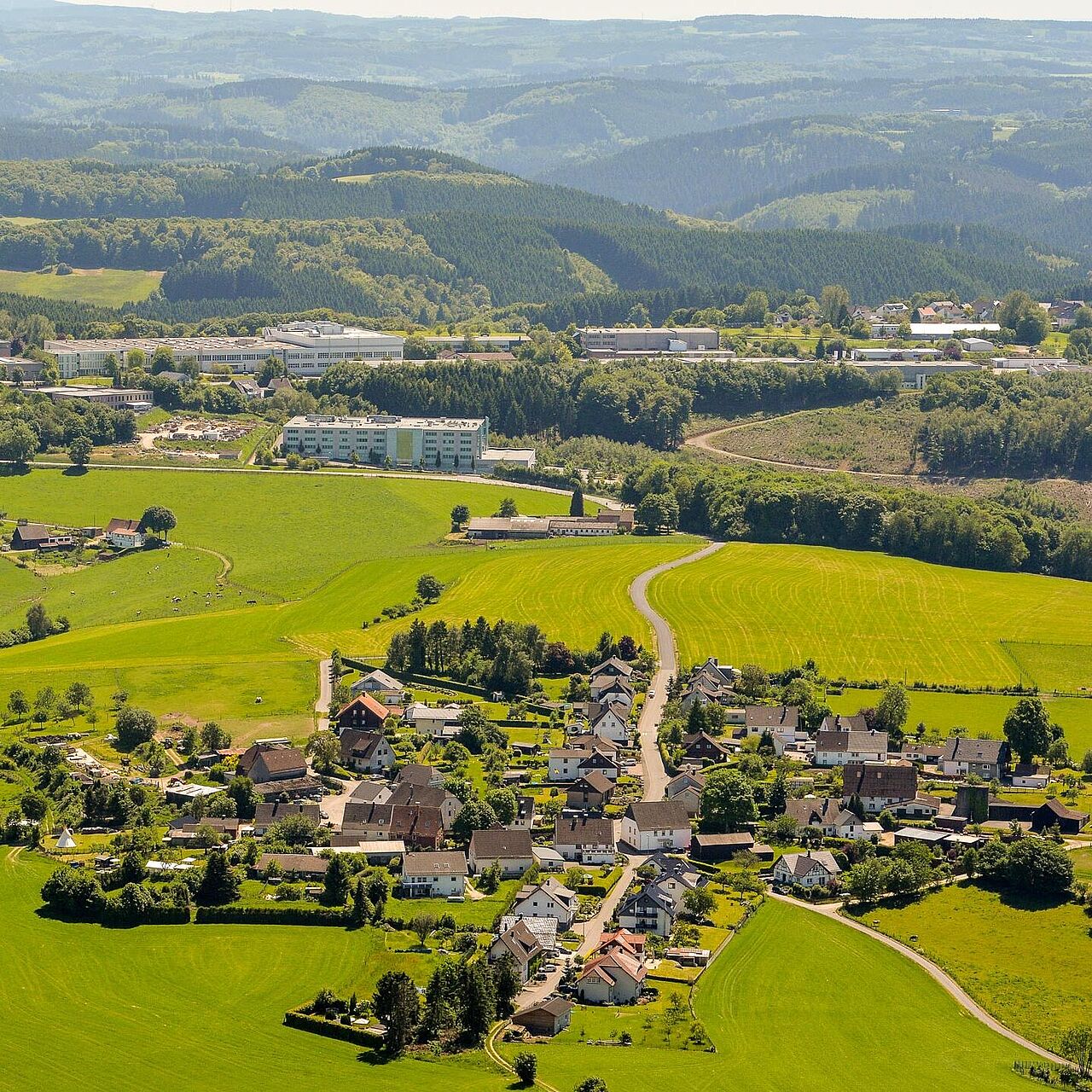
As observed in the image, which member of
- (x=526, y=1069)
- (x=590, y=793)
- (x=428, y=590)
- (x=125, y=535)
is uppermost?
(x=526, y=1069)

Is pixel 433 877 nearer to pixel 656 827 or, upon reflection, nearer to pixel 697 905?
pixel 697 905

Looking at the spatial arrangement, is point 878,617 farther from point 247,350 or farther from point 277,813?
point 247,350

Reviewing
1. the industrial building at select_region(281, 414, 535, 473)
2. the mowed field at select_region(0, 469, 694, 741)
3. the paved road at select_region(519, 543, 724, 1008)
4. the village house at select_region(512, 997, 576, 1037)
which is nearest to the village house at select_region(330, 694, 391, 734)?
the mowed field at select_region(0, 469, 694, 741)

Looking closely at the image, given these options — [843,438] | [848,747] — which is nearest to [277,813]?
[848,747]

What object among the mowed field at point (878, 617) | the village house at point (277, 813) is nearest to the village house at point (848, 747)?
the mowed field at point (878, 617)

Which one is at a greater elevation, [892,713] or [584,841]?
[892,713]

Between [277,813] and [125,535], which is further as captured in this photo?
[125,535]

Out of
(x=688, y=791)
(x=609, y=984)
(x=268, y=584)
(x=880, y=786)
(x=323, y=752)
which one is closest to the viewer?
(x=609, y=984)

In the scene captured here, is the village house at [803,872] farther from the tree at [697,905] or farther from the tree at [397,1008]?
the tree at [397,1008]

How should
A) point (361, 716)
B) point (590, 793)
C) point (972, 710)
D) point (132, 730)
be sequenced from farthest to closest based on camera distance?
1. point (972, 710)
2. point (361, 716)
3. point (132, 730)
4. point (590, 793)
